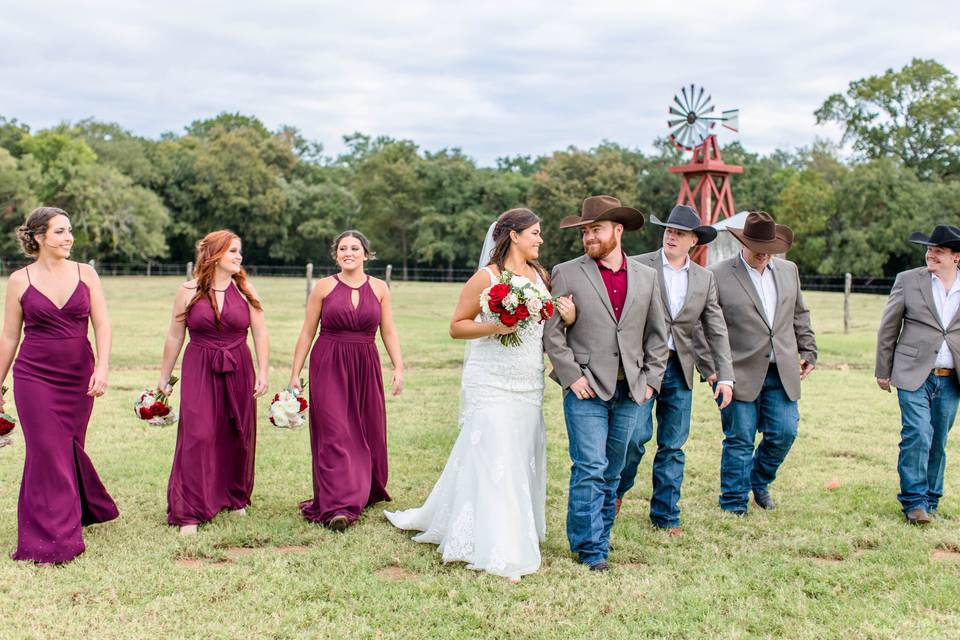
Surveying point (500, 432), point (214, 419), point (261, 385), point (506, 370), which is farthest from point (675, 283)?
point (214, 419)

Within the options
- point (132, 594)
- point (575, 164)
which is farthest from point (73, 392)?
point (575, 164)

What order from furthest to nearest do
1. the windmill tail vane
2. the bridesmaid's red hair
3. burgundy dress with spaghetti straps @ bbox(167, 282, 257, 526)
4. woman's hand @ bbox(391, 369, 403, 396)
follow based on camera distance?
the windmill tail vane, woman's hand @ bbox(391, 369, 403, 396), the bridesmaid's red hair, burgundy dress with spaghetti straps @ bbox(167, 282, 257, 526)

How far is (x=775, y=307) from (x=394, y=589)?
3.86 meters

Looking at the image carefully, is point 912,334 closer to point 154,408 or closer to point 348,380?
point 348,380

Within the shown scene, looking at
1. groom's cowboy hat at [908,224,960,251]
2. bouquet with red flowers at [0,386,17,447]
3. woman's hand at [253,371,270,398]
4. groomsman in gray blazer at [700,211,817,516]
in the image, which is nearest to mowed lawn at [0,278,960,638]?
groomsman in gray blazer at [700,211,817,516]

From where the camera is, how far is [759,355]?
7.11 m

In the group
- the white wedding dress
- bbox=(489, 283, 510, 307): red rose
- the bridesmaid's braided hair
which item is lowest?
the white wedding dress

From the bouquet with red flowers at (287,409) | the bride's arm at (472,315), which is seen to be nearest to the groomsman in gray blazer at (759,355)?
the bride's arm at (472,315)

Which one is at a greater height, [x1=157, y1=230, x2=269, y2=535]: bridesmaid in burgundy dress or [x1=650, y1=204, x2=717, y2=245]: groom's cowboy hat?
[x1=650, y1=204, x2=717, y2=245]: groom's cowboy hat

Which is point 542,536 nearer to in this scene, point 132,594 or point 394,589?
point 394,589

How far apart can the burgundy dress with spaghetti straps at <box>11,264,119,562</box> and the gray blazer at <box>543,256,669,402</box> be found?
3241 millimetres

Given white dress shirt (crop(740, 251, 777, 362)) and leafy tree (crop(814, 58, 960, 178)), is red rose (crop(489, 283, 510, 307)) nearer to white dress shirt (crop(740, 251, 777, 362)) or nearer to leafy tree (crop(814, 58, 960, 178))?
white dress shirt (crop(740, 251, 777, 362))

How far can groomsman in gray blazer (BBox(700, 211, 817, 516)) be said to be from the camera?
7109 millimetres

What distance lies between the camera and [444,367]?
16.4m
